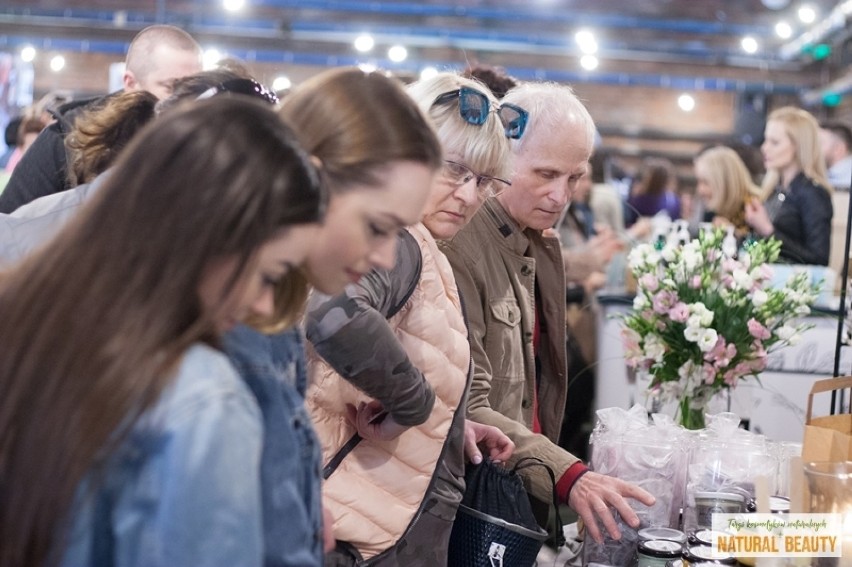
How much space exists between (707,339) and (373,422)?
991 millimetres

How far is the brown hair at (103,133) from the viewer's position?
6.67 ft

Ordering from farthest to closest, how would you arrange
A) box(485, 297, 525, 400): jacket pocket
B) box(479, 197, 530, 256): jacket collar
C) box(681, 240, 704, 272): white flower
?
box(681, 240, 704, 272): white flower
box(479, 197, 530, 256): jacket collar
box(485, 297, 525, 400): jacket pocket

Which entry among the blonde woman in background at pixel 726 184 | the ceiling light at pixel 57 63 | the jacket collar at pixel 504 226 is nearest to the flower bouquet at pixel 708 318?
the jacket collar at pixel 504 226

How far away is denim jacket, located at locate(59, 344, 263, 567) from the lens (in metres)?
0.85

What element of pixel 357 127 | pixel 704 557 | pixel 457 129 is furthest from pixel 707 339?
pixel 357 127

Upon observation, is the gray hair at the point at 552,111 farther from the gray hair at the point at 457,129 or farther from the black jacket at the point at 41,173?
the black jacket at the point at 41,173

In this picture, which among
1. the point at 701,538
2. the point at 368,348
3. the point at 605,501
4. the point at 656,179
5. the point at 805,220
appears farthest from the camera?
the point at 656,179

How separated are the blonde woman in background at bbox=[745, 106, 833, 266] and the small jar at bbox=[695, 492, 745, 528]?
2.77m

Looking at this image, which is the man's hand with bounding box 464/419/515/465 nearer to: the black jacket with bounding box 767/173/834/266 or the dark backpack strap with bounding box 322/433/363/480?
the dark backpack strap with bounding box 322/433/363/480

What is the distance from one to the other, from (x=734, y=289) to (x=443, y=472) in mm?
933

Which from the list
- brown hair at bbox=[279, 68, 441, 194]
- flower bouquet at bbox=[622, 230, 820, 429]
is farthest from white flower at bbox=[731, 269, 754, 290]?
brown hair at bbox=[279, 68, 441, 194]

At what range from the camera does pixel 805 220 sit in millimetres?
4617

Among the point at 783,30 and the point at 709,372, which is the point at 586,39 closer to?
the point at 783,30

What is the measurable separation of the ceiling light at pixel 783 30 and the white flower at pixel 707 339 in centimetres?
Answer: 895
